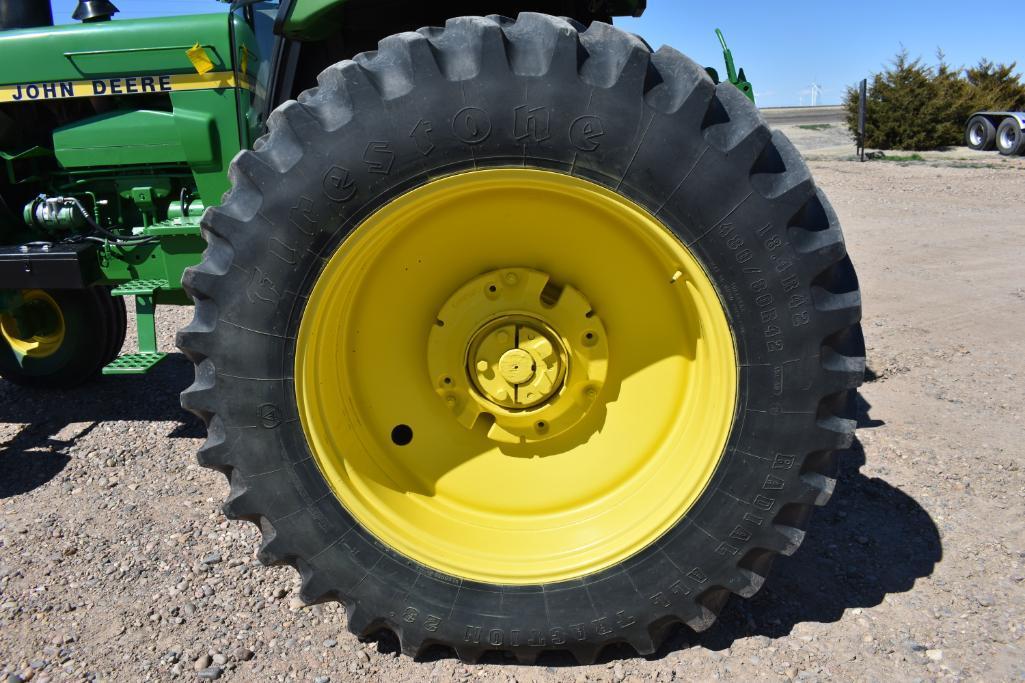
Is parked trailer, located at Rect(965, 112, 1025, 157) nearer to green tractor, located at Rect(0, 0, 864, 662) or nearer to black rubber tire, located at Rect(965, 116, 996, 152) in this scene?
black rubber tire, located at Rect(965, 116, 996, 152)

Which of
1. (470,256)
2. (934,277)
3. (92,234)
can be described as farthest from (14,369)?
(934,277)

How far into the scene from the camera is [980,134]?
1962 cm

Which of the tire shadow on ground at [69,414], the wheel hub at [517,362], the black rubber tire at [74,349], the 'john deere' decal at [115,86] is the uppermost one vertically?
the 'john deere' decal at [115,86]

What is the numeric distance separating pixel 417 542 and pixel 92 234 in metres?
2.37

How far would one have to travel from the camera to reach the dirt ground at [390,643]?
2295 millimetres

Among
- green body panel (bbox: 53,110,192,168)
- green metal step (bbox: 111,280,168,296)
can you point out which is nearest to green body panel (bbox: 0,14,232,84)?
green body panel (bbox: 53,110,192,168)

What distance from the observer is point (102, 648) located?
2.41 m

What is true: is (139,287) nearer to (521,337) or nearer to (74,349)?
(74,349)

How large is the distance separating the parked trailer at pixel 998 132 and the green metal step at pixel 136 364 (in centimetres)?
1883

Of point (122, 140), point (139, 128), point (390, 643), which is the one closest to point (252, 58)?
point (139, 128)

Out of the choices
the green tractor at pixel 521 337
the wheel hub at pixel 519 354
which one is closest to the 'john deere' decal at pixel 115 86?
the green tractor at pixel 521 337

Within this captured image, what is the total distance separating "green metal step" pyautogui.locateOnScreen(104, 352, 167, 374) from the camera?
3.89 meters

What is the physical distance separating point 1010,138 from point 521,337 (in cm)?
1976

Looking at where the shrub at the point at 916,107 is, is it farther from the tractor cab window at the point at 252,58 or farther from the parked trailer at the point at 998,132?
the tractor cab window at the point at 252,58
